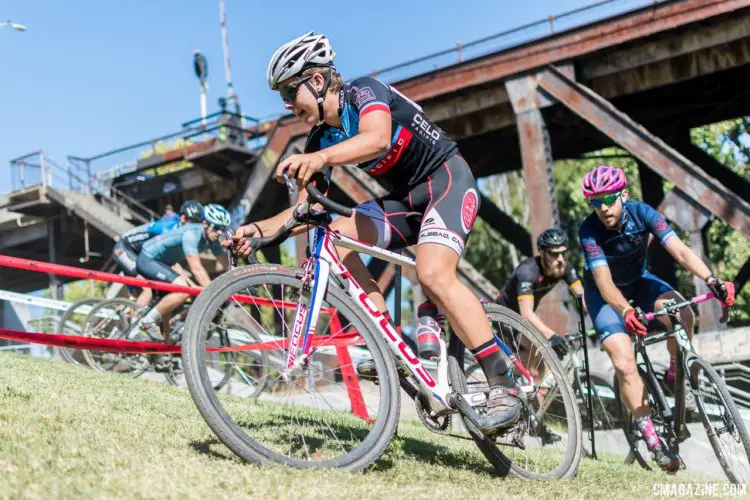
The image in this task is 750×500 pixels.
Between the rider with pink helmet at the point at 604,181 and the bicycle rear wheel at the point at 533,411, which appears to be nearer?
the bicycle rear wheel at the point at 533,411

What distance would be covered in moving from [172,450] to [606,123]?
11.7 m

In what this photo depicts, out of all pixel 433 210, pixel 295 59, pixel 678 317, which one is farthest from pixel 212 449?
pixel 678 317

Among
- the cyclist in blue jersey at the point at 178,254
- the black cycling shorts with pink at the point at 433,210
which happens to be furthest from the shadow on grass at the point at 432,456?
the cyclist in blue jersey at the point at 178,254

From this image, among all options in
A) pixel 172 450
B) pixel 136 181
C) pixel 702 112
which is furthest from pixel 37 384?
pixel 136 181

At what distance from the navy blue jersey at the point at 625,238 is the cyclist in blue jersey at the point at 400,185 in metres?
2.50

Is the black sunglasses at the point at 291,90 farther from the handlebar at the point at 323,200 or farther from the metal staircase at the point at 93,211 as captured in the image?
the metal staircase at the point at 93,211

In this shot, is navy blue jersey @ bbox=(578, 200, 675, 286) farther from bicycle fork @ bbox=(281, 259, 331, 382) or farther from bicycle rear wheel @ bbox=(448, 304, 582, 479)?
bicycle fork @ bbox=(281, 259, 331, 382)

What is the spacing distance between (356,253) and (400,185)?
516mm

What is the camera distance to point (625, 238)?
7.13 metres

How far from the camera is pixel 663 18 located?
14047mm

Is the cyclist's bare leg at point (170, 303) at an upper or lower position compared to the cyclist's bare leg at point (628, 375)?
upper

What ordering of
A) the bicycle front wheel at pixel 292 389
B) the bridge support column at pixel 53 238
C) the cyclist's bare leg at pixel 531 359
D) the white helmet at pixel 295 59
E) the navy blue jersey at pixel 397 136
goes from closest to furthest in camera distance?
the bicycle front wheel at pixel 292 389 → the white helmet at pixel 295 59 → the navy blue jersey at pixel 397 136 → the cyclist's bare leg at pixel 531 359 → the bridge support column at pixel 53 238

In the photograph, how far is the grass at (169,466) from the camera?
3.38 m

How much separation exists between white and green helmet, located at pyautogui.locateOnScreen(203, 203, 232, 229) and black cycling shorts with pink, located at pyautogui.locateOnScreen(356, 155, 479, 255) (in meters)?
5.76
